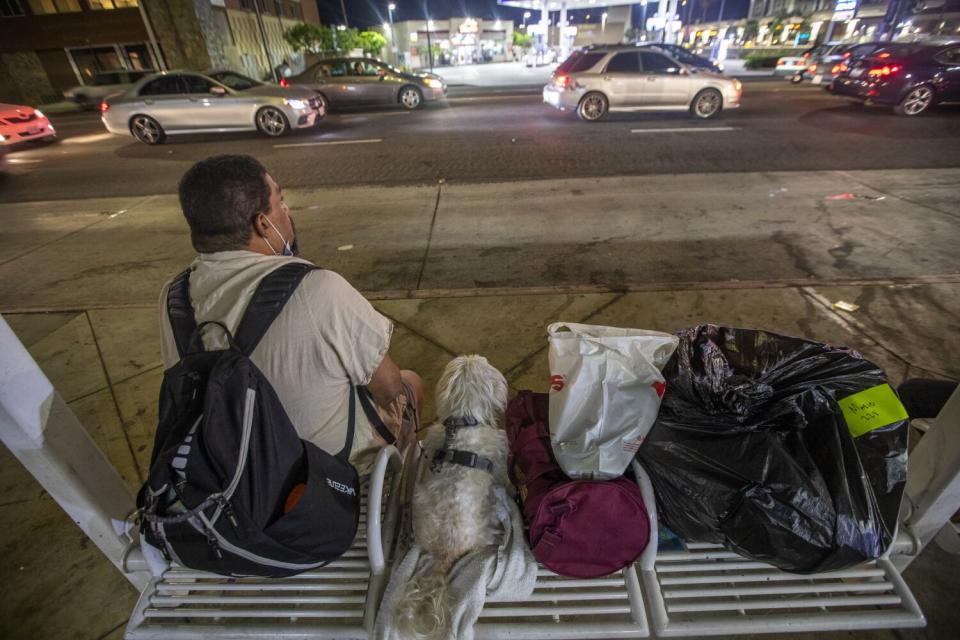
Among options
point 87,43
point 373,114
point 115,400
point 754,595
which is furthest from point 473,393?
point 87,43

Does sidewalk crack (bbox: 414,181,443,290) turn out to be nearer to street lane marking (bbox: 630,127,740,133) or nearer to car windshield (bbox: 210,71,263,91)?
street lane marking (bbox: 630,127,740,133)

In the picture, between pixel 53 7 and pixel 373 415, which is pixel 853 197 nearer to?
pixel 373 415

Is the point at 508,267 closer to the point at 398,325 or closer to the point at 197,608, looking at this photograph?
the point at 398,325

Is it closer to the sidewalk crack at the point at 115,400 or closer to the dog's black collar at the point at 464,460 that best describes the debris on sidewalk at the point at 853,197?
the dog's black collar at the point at 464,460

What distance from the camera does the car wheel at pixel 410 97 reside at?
45.7 ft

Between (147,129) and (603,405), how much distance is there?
1355 centimetres

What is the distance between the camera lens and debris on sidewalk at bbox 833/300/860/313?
344cm

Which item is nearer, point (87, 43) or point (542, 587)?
point (542, 587)

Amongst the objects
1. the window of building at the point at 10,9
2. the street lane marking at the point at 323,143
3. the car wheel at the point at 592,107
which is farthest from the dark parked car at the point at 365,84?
the window of building at the point at 10,9

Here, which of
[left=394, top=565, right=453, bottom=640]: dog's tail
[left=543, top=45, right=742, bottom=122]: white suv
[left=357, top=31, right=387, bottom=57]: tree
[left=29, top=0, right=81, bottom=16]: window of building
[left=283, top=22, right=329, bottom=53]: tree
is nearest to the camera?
[left=394, top=565, right=453, bottom=640]: dog's tail

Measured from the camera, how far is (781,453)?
1.39m

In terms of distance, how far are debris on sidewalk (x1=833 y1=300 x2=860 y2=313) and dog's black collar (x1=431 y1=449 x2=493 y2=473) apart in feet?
11.0

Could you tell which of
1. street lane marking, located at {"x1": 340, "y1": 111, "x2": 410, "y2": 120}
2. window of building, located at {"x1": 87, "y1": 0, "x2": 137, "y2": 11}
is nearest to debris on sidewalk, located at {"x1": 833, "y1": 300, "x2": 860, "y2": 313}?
street lane marking, located at {"x1": 340, "y1": 111, "x2": 410, "y2": 120}

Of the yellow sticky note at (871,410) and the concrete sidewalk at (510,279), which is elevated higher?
the yellow sticky note at (871,410)
